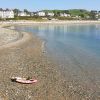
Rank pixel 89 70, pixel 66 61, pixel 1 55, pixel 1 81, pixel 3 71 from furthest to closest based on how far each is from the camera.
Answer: pixel 1 55
pixel 66 61
pixel 89 70
pixel 3 71
pixel 1 81

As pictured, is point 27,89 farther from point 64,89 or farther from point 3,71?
point 3,71

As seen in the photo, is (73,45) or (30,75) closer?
(30,75)

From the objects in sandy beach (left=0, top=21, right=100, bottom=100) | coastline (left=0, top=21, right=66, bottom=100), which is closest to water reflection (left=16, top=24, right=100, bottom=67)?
coastline (left=0, top=21, right=66, bottom=100)

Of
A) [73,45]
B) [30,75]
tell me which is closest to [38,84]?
[30,75]

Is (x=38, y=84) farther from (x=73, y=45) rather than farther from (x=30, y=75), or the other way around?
(x=73, y=45)

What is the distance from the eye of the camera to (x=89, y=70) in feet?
92.9

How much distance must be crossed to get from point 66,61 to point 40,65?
14.3 feet

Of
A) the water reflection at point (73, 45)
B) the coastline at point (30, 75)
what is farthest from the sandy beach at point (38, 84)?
the water reflection at point (73, 45)

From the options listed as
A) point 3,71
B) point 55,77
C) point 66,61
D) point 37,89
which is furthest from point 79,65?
point 37,89

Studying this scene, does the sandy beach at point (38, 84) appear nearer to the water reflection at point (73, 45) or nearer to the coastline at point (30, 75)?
the coastline at point (30, 75)

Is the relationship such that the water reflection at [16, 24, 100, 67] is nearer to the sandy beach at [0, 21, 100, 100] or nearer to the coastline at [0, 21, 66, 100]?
the coastline at [0, 21, 66, 100]

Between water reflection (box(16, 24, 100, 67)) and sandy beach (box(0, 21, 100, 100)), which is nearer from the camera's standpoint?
sandy beach (box(0, 21, 100, 100))

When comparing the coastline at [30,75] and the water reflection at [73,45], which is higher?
the coastline at [30,75]

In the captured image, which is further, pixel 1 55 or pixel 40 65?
pixel 1 55
